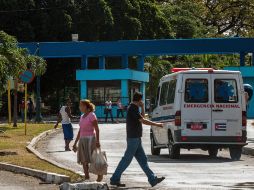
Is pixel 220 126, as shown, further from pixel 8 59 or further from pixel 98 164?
pixel 8 59

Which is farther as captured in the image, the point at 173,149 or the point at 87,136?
the point at 173,149

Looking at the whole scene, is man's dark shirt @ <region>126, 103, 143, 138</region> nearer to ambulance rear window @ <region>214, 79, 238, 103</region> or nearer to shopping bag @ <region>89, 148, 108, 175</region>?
shopping bag @ <region>89, 148, 108, 175</region>

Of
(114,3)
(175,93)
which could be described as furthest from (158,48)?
(175,93)

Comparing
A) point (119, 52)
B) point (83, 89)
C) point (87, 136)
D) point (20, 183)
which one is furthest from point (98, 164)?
point (119, 52)

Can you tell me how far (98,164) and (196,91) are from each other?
7.05 m

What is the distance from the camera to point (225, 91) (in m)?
20.2

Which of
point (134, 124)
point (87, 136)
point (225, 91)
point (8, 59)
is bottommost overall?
point (87, 136)

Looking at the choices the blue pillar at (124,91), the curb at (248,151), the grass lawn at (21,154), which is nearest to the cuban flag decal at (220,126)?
the curb at (248,151)

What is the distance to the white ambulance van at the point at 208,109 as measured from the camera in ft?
66.1

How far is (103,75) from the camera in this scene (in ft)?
172

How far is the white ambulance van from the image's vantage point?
2014cm

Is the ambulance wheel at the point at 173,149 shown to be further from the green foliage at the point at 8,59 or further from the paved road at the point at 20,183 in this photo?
the green foliage at the point at 8,59

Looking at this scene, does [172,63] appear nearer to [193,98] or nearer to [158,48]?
[158,48]

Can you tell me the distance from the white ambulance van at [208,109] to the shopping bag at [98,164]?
6.57 metres
